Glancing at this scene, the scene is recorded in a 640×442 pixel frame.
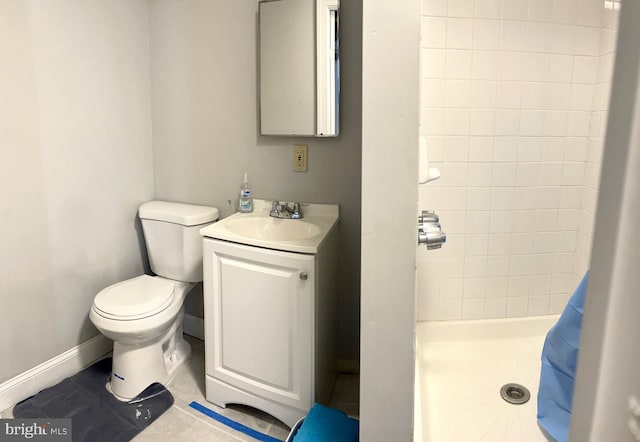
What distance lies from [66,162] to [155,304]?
771 millimetres

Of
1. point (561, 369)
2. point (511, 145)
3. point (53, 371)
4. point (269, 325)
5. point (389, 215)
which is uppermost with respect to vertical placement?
point (511, 145)

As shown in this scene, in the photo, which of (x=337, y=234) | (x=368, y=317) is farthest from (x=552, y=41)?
(x=368, y=317)

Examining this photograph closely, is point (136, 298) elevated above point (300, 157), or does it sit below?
below

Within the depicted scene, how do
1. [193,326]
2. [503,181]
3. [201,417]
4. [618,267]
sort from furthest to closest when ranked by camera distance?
[193,326], [503,181], [201,417], [618,267]

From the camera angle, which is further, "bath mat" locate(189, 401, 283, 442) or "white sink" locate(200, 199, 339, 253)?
"white sink" locate(200, 199, 339, 253)

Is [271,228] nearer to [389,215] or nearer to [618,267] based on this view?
[389,215]

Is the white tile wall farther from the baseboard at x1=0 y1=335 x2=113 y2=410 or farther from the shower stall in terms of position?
the baseboard at x1=0 y1=335 x2=113 y2=410

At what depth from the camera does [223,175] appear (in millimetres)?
2229

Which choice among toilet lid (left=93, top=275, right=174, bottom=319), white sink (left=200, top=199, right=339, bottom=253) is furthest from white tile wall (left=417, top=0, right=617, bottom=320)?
toilet lid (left=93, top=275, right=174, bottom=319)

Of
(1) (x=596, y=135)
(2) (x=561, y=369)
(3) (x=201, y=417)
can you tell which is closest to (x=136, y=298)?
(3) (x=201, y=417)

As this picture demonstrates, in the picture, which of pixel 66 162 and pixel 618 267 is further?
pixel 66 162

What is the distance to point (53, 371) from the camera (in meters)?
1.99

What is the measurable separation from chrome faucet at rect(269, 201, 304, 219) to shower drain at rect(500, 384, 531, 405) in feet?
3.82

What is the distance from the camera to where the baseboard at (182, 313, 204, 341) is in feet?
8.02
